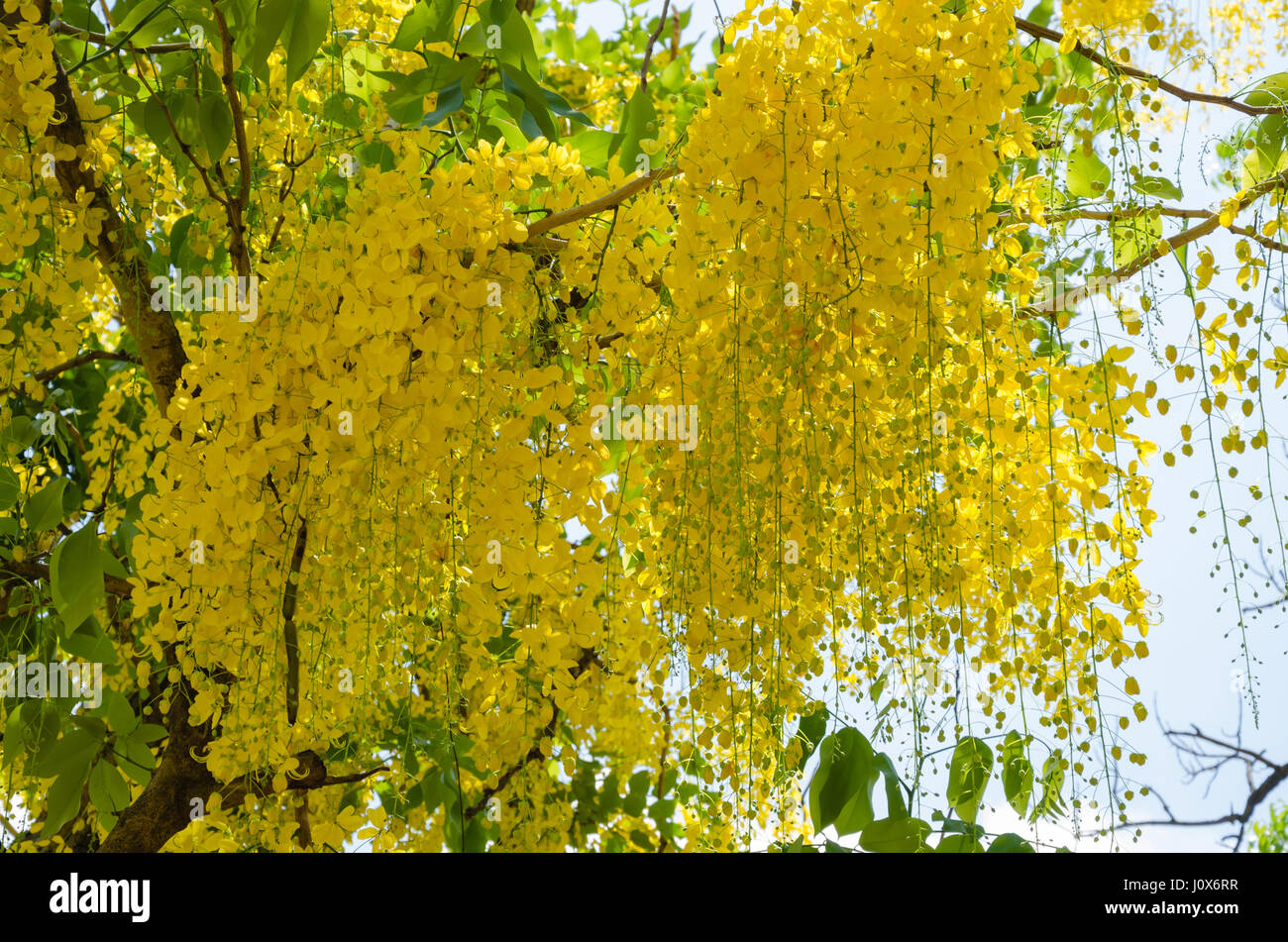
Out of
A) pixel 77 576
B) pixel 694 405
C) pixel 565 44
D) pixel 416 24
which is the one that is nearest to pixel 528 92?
pixel 416 24

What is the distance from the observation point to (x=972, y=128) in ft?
3.16

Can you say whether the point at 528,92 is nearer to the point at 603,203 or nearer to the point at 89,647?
the point at 603,203

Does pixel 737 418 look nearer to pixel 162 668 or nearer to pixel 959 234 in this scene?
pixel 959 234

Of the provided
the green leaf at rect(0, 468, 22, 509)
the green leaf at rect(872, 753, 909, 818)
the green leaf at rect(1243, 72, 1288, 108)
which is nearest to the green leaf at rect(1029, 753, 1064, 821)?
the green leaf at rect(872, 753, 909, 818)

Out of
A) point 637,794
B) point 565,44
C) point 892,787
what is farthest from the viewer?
point 565,44

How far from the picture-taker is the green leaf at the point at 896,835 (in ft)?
3.70

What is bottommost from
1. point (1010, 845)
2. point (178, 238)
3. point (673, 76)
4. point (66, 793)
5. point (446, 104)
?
point (1010, 845)

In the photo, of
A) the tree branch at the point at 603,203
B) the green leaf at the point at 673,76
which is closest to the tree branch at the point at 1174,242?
the tree branch at the point at 603,203

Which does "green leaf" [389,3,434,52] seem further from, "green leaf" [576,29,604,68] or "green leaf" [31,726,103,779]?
"green leaf" [576,29,604,68]

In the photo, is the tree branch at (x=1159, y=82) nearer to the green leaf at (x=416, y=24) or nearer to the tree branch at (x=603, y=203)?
the tree branch at (x=603, y=203)

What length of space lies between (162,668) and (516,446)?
860mm

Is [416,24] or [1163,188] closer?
[1163,188]

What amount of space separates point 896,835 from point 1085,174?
0.82 metres

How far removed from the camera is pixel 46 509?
4.75ft
